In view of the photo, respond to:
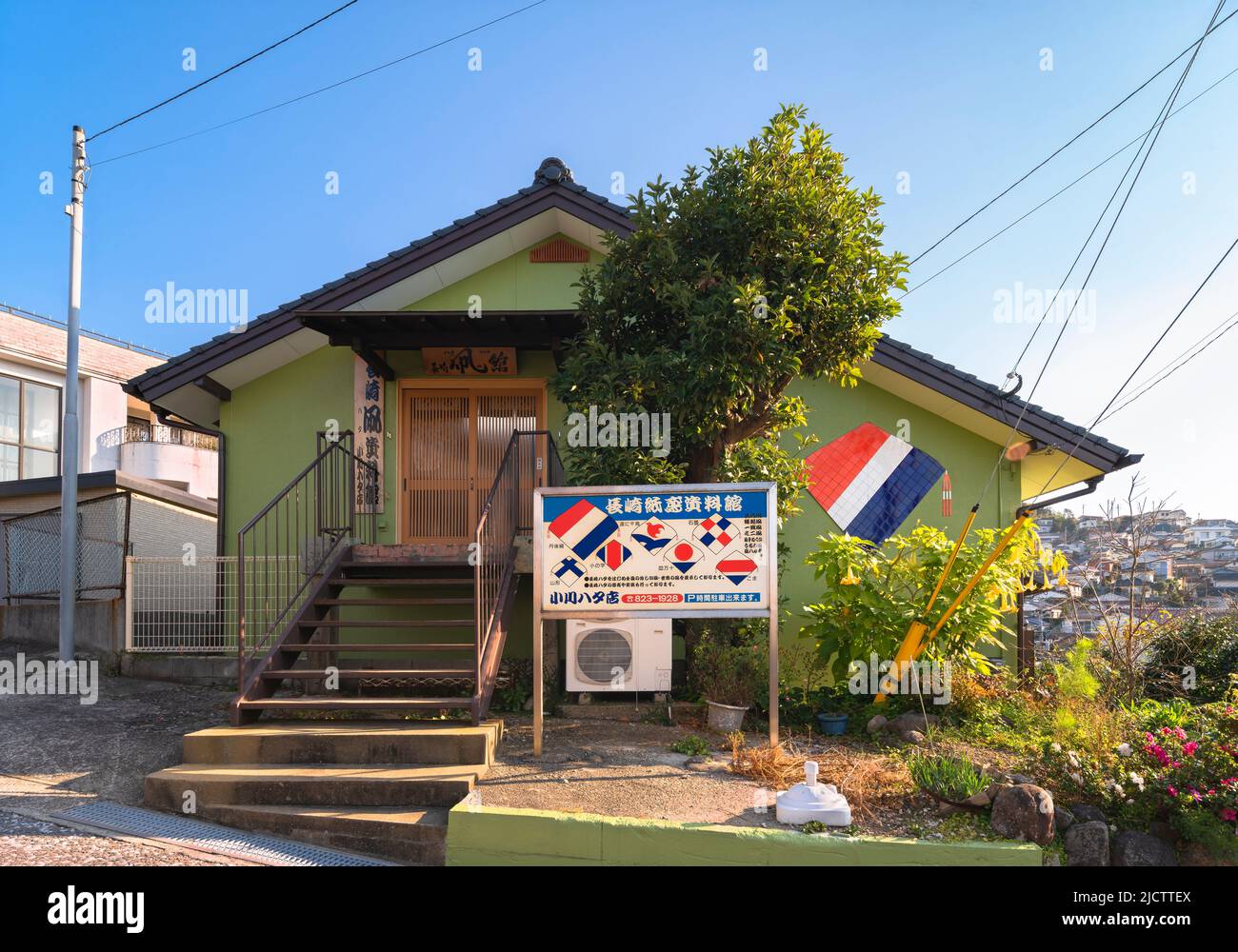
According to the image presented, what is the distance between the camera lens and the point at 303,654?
29.4 ft

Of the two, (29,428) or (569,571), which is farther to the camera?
(29,428)

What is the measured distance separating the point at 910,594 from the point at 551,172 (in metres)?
6.28

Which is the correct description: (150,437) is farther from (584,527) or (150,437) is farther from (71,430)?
(584,527)

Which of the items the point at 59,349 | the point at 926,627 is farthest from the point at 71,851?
the point at 59,349

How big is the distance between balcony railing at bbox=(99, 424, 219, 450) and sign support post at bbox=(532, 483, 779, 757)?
17126 millimetres

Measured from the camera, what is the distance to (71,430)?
955 centimetres

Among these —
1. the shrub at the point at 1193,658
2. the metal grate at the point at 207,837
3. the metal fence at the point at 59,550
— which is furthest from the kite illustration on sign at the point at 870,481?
the metal fence at the point at 59,550

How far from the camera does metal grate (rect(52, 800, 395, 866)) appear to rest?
4930 millimetres

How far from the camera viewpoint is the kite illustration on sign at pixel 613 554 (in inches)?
252

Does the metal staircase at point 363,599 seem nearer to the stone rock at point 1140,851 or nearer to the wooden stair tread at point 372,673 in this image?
the wooden stair tread at point 372,673

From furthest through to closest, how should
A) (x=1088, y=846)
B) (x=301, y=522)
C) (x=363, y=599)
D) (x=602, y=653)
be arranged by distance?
(x=301, y=522) → (x=363, y=599) → (x=602, y=653) → (x=1088, y=846)

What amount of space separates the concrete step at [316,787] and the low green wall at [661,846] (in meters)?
0.49
